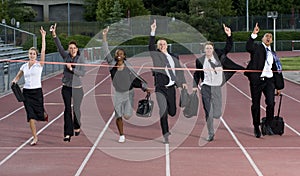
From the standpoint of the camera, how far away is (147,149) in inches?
472

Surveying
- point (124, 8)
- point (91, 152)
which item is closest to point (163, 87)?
point (91, 152)

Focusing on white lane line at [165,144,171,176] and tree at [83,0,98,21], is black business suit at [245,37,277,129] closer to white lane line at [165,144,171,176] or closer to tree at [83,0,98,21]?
white lane line at [165,144,171,176]

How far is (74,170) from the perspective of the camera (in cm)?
1020

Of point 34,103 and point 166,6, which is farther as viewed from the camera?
point 166,6

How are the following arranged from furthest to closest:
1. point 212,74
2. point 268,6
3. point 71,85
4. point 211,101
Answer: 1. point 268,6
2. point 211,101
3. point 212,74
4. point 71,85

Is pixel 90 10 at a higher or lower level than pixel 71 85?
higher

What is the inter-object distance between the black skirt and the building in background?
255 feet

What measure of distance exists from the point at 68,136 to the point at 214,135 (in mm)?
2869

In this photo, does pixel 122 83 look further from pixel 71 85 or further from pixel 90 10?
pixel 90 10

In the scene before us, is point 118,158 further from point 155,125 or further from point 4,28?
point 4,28

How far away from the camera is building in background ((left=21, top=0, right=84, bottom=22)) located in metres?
89.9

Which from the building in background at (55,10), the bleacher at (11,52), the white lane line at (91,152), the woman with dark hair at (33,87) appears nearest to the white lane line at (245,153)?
the white lane line at (91,152)

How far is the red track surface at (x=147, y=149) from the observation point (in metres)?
10.3

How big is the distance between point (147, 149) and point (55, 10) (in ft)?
265
